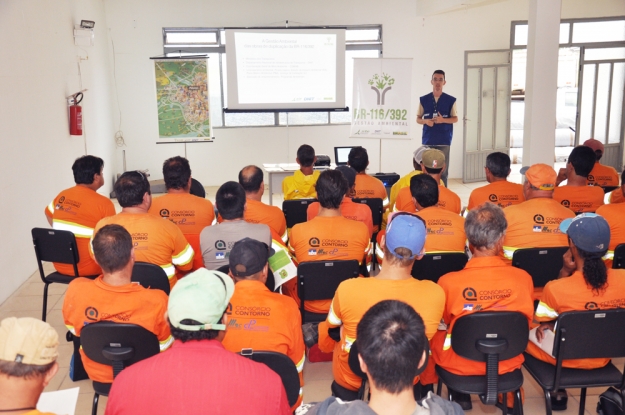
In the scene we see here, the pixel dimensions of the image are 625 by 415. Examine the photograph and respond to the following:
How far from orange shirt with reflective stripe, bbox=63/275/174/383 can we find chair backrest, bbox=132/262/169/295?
1.94ft

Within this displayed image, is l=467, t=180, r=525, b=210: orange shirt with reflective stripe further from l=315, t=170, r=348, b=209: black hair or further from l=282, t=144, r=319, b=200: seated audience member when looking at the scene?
l=282, t=144, r=319, b=200: seated audience member

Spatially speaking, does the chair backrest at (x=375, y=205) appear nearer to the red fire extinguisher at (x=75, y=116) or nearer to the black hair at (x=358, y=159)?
the black hair at (x=358, y=159)

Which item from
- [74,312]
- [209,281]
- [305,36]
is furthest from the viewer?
[305,36]

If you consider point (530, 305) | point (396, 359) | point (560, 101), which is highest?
point (560, 101)

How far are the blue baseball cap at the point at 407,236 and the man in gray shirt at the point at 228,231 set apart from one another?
1.10 m

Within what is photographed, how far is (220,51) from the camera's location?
10.0 meters

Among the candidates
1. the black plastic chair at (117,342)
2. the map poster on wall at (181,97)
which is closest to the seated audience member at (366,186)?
the black plastic chair at (117,342)

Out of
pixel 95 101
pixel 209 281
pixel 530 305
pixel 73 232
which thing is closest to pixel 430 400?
pixel 209 281

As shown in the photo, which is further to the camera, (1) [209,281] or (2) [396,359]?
(1) [209,281]

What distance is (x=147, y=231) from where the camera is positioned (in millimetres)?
3230

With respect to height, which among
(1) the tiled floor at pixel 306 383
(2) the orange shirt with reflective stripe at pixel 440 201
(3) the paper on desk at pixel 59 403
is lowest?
(1) the tiled floor at pixel 306 383

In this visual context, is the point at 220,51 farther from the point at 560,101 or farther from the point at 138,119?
the point at 560,101

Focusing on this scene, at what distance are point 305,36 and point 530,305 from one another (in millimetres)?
7673

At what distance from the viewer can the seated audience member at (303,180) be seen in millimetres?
5355
